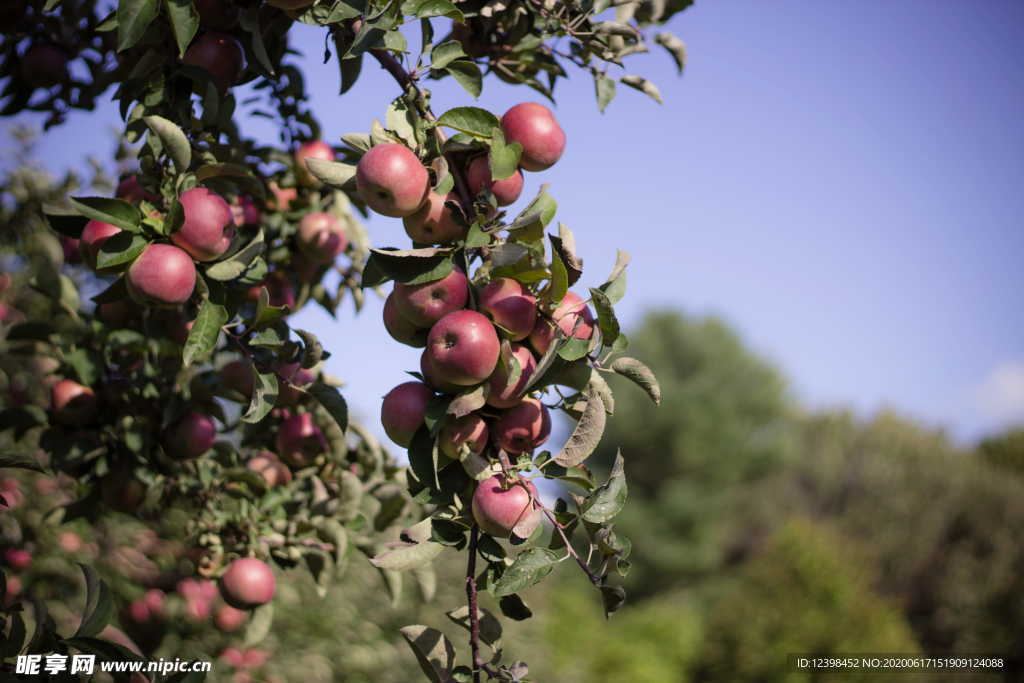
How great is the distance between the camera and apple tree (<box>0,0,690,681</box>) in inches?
27.7

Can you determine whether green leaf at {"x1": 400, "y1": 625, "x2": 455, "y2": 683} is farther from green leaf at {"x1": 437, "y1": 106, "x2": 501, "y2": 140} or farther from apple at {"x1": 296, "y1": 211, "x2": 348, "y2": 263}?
apple at {"x1": 296, "y1": 211, "x2": 348, "y2": 263}

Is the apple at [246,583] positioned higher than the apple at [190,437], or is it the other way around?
the apple at [190,437]

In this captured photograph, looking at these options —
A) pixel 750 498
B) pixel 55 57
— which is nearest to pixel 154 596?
pixel 55 57

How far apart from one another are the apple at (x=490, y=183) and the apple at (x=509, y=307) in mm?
100

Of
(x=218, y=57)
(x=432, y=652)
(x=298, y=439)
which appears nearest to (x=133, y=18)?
(x=218, y=57)

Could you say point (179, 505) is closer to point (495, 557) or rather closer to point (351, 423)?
point (351, 423)

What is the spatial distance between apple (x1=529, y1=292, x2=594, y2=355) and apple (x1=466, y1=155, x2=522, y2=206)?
0.13 meters

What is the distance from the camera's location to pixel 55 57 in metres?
1.18

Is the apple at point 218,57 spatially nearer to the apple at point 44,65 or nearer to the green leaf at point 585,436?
the apple at point 44,65

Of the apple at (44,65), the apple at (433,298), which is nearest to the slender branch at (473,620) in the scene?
the apple at (433,298)

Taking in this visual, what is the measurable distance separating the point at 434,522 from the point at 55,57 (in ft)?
3.39

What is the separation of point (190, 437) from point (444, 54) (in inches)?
29.0

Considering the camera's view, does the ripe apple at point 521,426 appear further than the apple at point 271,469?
No

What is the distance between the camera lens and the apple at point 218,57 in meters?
0.95
